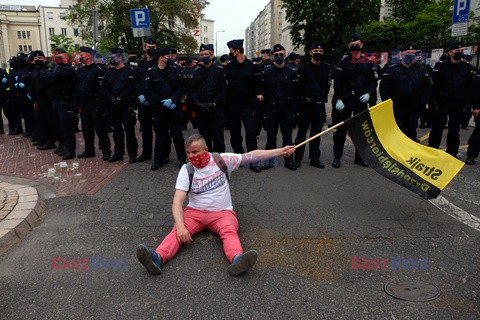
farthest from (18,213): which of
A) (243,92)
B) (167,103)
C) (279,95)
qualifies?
(279,95)

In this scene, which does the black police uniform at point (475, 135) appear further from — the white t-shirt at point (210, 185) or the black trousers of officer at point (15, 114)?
the black trousers of officer at point (15, 114)

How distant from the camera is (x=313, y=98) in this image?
7504 millimetres

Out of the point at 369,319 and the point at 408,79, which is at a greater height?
the point at 408,79

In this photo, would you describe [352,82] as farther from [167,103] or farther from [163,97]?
[163,97]

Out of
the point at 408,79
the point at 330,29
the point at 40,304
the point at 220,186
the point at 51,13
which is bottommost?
the point at 40,304

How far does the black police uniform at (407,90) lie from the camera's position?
7.21 metres

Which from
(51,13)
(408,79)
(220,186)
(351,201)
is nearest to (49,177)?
(220,186)

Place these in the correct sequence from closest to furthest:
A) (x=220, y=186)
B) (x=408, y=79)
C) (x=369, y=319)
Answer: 1. (x=369, y=319)
2. (x=220, y=186)
3. (x=408, y=79)

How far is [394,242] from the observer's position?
436cm

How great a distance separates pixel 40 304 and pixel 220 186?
2.07m

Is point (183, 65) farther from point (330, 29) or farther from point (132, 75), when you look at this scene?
point (330, 29)

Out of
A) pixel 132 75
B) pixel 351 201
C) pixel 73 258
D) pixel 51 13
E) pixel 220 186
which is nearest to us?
pixel 73 258

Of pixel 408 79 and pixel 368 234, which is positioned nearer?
pixel 368 234

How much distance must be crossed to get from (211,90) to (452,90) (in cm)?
464
